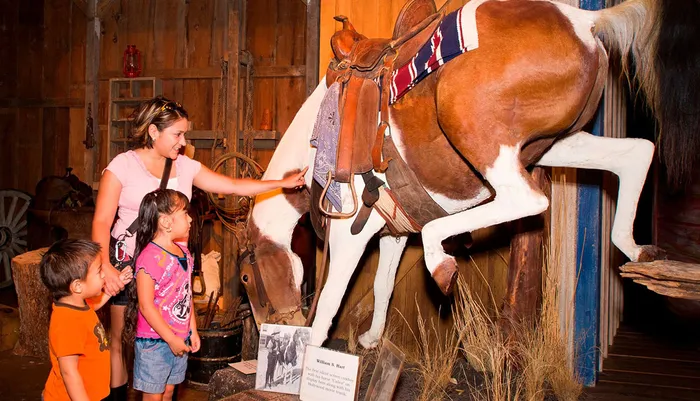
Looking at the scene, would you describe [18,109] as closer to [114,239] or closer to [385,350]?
[114,239]

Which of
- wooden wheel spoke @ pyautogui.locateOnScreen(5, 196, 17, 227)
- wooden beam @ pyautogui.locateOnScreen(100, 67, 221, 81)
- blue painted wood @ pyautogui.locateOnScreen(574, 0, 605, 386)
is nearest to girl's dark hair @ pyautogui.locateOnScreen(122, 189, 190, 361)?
blue painted wood @ pyautogui.locateOnScreen(574, 0, 605, 386)

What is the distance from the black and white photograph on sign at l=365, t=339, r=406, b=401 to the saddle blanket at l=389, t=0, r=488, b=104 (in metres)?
1.05

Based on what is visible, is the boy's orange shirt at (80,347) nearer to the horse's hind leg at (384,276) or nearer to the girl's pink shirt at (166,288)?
the girl's pink shirt at (166,288)

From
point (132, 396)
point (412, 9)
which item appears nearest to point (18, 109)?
point (132, 396)

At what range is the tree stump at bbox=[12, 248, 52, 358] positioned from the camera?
4.57 metres

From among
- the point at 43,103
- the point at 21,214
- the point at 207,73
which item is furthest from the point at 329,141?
the point at 43,103

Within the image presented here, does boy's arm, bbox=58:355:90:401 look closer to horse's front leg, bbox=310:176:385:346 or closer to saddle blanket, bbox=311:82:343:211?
horse's front leg, bbox=310:176:385:346

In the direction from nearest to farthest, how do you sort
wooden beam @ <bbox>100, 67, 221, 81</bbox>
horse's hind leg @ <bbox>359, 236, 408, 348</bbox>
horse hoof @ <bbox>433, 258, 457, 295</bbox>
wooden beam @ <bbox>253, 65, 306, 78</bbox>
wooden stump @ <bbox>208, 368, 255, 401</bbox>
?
horse hoof @ <bbox>433, 258, 457, 295</bbox>, wooden stump @ <bbox>208, 368, 255, 401</bbox>, horse's hind leg @ <bbox>359, 236, 408, 348</bbox>, wooden beam @ <bbox>253, 65, 306, 78</bbox>, wooden beam @ <bbox>100, 67, 221, 81</bbox>

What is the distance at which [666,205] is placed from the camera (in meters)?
5.69

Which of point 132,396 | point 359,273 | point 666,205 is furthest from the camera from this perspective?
point 666,205

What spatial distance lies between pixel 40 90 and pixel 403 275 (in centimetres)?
561

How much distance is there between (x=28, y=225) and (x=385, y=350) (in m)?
5.65

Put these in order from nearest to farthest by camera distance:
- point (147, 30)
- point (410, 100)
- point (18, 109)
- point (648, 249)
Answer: point (648, 249), point (410, 100), point (147, 30), point (18, 109)

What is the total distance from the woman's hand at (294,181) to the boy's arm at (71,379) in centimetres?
123
